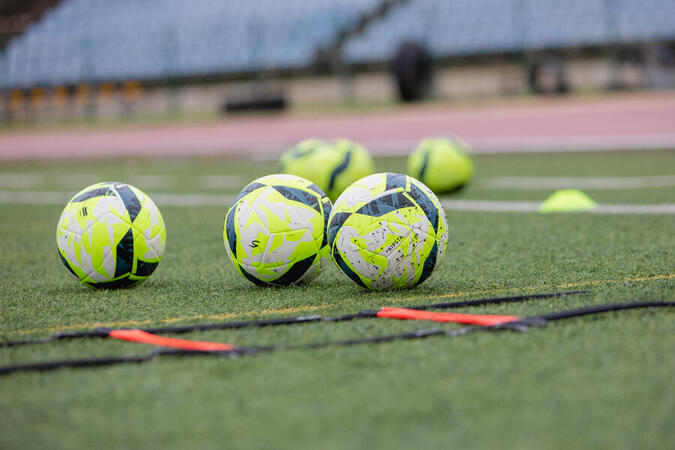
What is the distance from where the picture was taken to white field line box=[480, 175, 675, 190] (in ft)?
27.6

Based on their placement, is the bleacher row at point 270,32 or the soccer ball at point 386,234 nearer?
the soccer ball at point 386,234

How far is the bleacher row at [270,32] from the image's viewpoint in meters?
21.9

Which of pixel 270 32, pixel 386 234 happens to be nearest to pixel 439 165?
pixel 386 234

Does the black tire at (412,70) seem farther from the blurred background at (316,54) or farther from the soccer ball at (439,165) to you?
the soccer ball at (439,165)

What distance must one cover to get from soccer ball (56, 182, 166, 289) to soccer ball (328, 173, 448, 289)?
102 centimetres

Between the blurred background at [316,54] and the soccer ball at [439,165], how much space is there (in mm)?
12149

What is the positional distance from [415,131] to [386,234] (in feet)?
44.4

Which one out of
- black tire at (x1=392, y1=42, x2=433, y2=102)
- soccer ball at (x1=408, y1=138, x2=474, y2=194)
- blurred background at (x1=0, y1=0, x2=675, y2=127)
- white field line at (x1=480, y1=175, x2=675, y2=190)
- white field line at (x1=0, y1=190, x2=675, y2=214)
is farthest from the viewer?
black tire at (x1=392, y1=42, x2=433, y2=102)

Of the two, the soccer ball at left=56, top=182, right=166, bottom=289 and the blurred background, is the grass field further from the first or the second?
the blurred background

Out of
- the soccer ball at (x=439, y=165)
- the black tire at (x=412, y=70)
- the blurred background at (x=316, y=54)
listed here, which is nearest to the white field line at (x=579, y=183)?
the soccer ball at (x=439, y=165)

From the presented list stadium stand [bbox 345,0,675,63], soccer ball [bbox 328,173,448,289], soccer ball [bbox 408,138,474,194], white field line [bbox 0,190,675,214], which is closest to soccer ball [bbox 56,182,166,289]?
soccer ball [bbox 328,173,448,289]

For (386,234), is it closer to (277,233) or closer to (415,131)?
(277,233)

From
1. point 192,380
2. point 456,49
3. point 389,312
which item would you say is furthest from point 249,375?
point 456,49

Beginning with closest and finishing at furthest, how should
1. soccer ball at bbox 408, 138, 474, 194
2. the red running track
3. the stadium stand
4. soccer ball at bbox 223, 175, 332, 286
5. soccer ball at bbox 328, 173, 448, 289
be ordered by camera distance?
soccer ball at bbox 328, 173, 448, 289
soccer ball at bbox 223, 175, 332, 286
soccer ball at bbox 408, 138, 474, 194
the red running track
the stadium stand
